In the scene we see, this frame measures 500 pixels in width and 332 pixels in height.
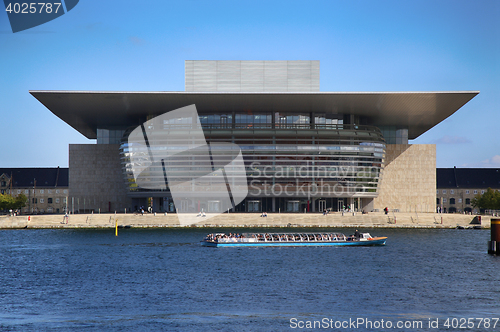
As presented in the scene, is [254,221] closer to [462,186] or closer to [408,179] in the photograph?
[408,179]

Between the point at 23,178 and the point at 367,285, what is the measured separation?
126 metres

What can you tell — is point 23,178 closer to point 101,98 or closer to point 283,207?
point 101,98

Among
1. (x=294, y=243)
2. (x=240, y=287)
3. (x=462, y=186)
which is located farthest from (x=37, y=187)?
(x=240, y=287)

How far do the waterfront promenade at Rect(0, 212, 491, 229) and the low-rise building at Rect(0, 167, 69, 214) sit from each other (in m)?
55.8

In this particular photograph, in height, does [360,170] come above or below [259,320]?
above

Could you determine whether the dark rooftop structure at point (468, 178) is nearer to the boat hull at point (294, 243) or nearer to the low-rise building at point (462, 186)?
the low-rise building at point (462, 186)

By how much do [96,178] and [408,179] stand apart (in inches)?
2373

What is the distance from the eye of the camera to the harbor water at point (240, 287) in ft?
86.3

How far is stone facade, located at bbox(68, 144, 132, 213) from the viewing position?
10800 cm

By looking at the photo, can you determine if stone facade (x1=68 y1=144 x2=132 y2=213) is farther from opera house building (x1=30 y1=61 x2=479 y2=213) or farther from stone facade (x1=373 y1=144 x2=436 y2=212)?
stone facade (x1=373 y1=144 x2=436 y2=212)

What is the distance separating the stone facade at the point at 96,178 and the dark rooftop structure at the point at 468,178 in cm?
8214

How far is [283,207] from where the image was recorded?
95.4 m

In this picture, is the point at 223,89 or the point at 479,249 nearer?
the point at 479,249

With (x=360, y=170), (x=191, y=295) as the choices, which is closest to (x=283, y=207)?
(x=360, y=170)
